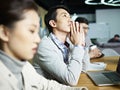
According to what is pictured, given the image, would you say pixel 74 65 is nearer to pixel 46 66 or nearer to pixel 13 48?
pixel 46 66

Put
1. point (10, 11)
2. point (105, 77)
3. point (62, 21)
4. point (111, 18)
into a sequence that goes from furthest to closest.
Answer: point (111, 18) < point (62, 21) < point (105, 77) < point (10, 11)

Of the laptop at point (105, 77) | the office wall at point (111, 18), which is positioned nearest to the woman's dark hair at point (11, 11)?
the laptop at point (105, 77)

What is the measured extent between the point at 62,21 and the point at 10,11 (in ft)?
3.06

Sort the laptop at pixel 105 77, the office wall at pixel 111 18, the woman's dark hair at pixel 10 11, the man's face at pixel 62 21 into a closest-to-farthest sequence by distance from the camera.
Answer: the woman's dark hair at pixel 10 11
the laptop at pixel 105 77
the man's face at pixel 62 21
the office wall at pixel 111 18

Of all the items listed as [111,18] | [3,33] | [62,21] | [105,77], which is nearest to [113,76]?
[105,77]

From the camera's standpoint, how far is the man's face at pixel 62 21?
184 centimetres

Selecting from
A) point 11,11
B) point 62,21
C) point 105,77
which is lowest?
point 105,77

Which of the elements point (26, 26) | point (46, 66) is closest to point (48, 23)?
point (46, 66)

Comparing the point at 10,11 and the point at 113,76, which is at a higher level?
the point at 10,11

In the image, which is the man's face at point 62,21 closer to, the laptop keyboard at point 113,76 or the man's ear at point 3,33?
the laptop keyboard at point 113,76

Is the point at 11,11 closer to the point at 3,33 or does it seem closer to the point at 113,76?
the point at 3,33

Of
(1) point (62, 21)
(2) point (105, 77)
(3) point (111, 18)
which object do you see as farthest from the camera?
(3) point (111, 18)

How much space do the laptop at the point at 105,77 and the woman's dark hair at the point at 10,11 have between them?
827 millimetres

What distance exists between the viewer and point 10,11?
94cm
